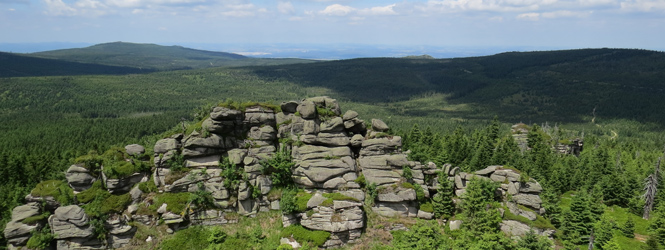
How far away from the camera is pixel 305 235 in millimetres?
34594

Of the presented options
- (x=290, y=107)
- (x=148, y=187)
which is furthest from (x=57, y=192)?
(x=290, y=107)

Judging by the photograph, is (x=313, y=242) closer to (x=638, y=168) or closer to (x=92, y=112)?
(x=638, y=168)

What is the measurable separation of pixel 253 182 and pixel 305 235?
8838 millimetres

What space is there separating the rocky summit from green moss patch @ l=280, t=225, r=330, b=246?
0.39 metres

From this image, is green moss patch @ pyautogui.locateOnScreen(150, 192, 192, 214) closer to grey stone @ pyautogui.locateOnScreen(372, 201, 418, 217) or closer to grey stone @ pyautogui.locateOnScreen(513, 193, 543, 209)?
grey stone @ pyautogui.locateOnScreen(372, 201, 418, 217)

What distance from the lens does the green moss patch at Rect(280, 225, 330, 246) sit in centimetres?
3412

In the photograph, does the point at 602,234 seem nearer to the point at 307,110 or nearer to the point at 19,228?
the point at 307,110

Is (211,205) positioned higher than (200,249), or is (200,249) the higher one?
(211,205)

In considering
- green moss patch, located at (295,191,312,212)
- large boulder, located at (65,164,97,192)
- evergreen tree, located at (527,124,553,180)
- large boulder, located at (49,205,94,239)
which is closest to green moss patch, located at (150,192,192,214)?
large boulder, located at (49,205,94,239)

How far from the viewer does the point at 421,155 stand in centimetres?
4372

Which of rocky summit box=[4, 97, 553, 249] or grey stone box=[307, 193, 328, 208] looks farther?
grey stone box=[307, 193, 328, 208]

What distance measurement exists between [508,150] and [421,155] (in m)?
36.9

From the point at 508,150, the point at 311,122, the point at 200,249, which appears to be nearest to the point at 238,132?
the point at 311,122

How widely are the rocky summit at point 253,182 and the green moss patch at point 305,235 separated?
394 millimetres
